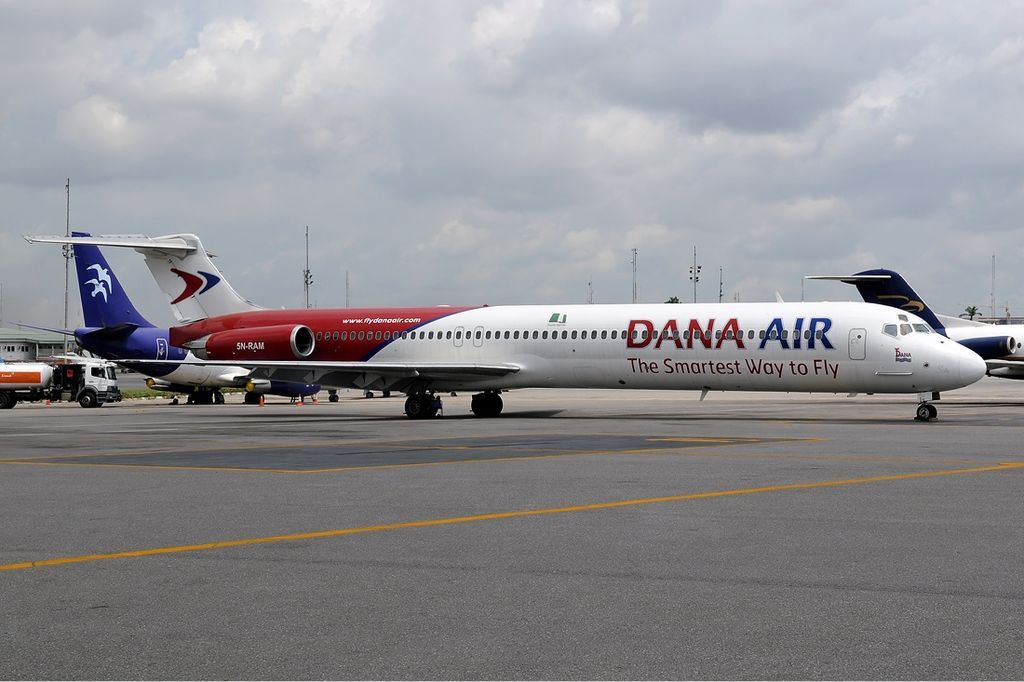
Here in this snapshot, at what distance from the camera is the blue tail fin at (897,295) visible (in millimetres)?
47906

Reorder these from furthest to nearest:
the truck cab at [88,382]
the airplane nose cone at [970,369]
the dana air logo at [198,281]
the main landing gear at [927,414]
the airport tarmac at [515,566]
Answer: the truck cab at [88,382]
the dana air logo at [198,281]
the main landing gear at [927,414]
the airplane nose cone at [970,369]
the airport tarmac at [515,566]

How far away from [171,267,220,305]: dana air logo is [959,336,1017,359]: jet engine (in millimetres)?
28953

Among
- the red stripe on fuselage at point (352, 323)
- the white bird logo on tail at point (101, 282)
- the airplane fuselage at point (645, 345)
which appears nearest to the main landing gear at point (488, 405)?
the airplane fuselage at point (645, 345)

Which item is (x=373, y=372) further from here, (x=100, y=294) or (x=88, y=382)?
(x=88, y=382)

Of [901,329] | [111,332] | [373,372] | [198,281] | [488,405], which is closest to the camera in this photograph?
[901,329]

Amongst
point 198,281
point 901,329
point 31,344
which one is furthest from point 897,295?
point 31,344

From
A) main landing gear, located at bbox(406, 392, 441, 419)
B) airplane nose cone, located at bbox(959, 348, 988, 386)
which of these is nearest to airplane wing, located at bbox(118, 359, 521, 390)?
main landing gear, located at bbox(406, 392, 441, 419)

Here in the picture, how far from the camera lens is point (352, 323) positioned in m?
38.4

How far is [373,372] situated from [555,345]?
5.47 metres

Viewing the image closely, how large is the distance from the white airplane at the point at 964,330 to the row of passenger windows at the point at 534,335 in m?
18.6

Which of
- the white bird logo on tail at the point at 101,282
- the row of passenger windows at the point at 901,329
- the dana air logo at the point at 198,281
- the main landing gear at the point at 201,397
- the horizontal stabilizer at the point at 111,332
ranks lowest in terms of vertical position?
the main landing gear at the point at 201,397

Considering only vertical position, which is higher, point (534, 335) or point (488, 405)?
point (534, 335)


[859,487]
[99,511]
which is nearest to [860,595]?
[859,487]

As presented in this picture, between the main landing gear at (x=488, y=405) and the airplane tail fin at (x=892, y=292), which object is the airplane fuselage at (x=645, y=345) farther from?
the airplane tail fin at (x=892, y=292)
